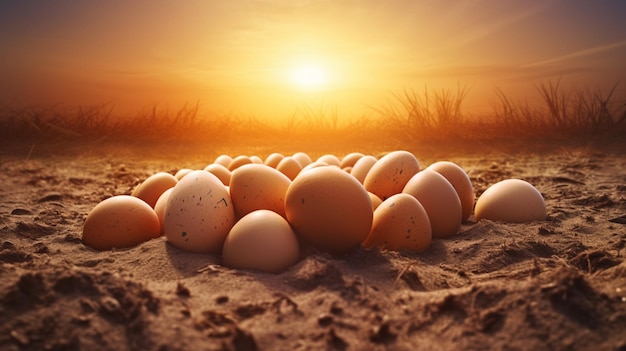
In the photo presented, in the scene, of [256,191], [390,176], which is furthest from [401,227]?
[256,191]

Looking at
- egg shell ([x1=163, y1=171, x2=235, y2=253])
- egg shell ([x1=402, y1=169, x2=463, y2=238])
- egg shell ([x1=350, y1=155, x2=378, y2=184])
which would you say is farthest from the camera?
egg shell ([x1=350, y1=155, x2=378, y2=184])

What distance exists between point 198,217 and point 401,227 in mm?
1185

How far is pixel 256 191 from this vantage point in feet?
9.68

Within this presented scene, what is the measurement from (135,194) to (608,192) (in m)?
4.28

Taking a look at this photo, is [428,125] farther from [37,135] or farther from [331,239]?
[37,135]

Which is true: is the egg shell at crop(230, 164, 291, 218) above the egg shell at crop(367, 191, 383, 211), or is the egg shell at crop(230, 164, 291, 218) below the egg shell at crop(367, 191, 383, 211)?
above

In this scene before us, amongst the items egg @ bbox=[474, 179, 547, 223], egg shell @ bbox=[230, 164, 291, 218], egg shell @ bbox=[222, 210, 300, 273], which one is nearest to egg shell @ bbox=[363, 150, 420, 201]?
egg @ bbox=[474, 179, 547, 223]

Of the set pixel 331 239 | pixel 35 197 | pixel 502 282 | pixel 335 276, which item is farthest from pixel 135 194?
pixel 502 282

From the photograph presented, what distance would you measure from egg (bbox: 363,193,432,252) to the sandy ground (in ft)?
A: 0.29

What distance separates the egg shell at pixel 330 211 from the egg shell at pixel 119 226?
3.47ft

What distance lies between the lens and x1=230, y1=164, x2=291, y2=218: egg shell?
2.94m

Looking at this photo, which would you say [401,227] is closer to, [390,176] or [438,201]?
[438,201]

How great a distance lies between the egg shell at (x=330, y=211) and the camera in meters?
2.52

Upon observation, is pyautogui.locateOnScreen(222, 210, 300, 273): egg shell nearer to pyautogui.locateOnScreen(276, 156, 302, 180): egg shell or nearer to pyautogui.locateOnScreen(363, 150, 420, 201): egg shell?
pyautogui.locateOnScreen(363, 150, 420, 201): egg shell
